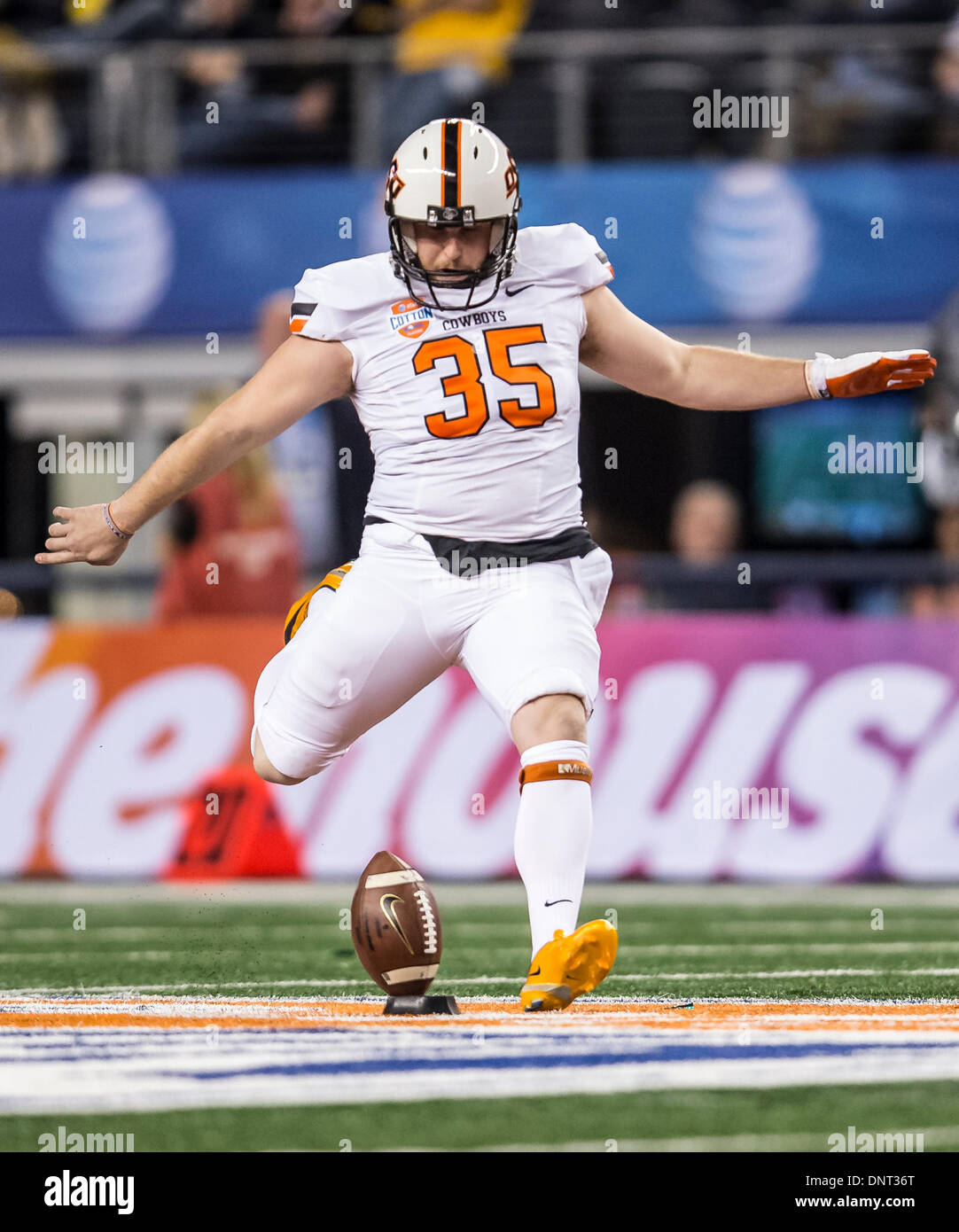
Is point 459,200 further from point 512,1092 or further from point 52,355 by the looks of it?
point 52,355

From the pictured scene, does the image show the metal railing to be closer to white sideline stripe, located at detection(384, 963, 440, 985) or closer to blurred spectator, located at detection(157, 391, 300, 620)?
blurred spectator, located at detection(157, 391, 300, 620)

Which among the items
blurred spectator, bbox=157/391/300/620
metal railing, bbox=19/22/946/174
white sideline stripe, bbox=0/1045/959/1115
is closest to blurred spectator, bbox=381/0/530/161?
metal railing, bbox=19/22/946/174

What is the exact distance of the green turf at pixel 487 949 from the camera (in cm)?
637

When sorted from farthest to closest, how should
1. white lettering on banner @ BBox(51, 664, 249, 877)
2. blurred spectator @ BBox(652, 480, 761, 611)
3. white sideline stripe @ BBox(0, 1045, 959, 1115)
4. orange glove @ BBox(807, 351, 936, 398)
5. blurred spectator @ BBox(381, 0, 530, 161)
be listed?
blurred spectator @ BBox(381, 0, 530, 161) < blurred spectator @ BBox(652, 480, 761, 611) < white lettering on banner @ BBox(51, 664, 249, 877) < orange glove @ BBox(807, 351, 936, 398) < white sideline stripe @ BBox(0, 1045, 959, 1115)

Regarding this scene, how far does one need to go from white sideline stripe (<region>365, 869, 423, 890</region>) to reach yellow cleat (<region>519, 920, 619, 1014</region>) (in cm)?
63

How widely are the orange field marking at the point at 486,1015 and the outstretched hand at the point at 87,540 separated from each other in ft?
3.91

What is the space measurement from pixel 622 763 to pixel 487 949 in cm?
281

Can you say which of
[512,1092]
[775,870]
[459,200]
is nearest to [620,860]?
[775,870]

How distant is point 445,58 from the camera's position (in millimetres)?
12695

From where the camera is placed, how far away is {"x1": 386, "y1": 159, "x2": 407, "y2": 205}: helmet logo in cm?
570

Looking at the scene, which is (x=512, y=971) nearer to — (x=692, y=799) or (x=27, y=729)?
(x=692, y=799)

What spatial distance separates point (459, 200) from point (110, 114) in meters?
8.15

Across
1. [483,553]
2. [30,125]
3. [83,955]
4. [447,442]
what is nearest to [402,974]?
[483,553]

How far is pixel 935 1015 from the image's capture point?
5.32 meters
